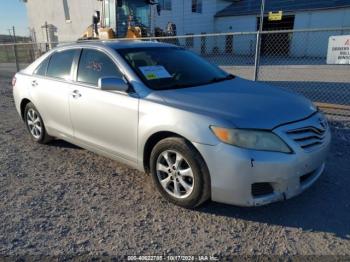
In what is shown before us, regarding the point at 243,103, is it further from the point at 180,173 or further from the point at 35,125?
the point at 35,125

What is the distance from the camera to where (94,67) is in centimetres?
407

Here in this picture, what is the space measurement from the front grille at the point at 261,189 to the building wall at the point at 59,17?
2626 centimetres

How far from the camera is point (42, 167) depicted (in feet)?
14.6

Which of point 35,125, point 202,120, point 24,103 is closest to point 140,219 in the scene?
point 202,120

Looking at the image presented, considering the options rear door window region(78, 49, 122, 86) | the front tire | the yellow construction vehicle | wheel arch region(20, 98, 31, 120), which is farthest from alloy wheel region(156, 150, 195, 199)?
the yellow construction vehicle

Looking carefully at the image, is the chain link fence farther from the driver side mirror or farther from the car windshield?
the driver side mirror

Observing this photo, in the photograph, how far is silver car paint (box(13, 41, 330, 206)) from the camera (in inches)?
112

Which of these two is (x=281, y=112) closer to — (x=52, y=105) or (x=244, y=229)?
(x=244, y=229)

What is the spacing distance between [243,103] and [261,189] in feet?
2.78

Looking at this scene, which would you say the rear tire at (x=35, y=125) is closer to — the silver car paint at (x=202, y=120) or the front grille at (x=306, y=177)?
the silver car paint at (x=202, y=120)

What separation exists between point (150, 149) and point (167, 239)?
3.31ft

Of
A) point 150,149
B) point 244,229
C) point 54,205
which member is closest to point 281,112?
point 244,229

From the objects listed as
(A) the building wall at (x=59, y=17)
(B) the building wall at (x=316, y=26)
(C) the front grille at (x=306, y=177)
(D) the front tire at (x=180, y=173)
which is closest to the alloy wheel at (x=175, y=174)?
(D) the front tire at (x=180, y=173)

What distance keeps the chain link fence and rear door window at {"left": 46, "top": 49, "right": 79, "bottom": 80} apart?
630 cm
